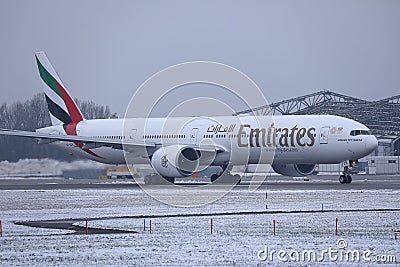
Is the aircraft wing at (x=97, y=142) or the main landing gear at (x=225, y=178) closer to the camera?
the aircraft wing at (x=97, y=142)

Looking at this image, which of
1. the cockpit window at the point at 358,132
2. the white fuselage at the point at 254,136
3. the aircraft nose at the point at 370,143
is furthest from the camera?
the white fuselage at the point at 254,136

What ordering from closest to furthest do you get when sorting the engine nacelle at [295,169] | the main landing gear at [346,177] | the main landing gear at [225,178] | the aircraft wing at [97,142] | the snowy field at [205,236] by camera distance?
1. the snowy field at [205,236]
2. the main landing gear at [346,177]
3. the aircraft wing at [97,142]
4. the engine nacelle at [295,169]
5. the main landing gear at [225,178]

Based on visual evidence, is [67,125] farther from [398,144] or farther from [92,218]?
[398,144]

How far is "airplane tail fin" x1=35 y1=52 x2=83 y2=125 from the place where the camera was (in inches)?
2411

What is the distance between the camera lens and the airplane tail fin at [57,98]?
6125 centimetres

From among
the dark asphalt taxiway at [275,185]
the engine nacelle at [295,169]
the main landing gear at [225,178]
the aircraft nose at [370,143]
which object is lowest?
the dark asphalt taxiway at [275,185]

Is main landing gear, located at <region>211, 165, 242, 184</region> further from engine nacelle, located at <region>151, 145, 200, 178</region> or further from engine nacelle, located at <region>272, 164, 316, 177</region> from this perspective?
engine nacelle, located at <region>151, 145, 200, 178</region>

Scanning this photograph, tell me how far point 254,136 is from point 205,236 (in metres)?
29.5

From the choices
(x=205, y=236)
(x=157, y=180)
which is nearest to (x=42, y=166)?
(x=157, y=180)

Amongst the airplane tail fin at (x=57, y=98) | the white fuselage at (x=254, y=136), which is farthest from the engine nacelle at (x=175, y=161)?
the airplane tail fin at (x=57, y=98)

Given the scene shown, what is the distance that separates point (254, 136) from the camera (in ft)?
170

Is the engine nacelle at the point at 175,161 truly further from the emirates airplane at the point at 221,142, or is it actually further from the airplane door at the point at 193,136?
the airplane door at the point at 193,136
